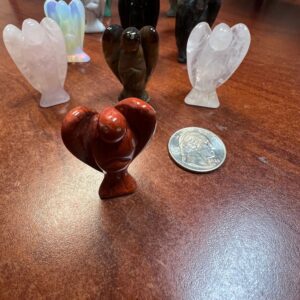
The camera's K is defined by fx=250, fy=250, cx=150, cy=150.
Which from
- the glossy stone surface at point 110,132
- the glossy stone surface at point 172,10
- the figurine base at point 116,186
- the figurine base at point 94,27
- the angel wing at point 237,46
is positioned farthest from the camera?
the glossy stone surface at point 172,10

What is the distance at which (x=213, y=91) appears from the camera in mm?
582

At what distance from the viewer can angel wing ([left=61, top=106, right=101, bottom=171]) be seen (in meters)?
0.29

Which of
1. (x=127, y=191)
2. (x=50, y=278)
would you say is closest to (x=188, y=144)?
(x=127, y=191)

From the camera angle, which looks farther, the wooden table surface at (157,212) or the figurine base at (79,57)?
the figurine base at (79,57)

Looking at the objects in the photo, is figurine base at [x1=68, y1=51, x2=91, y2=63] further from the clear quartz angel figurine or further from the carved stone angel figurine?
the carved stone angel figurine

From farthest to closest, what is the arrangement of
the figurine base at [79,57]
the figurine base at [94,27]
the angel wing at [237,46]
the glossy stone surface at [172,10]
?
the glossy stone surface at [172,10], the figurine base at [94,27], the figurine base at [79,57], the angel wing at [237,46]

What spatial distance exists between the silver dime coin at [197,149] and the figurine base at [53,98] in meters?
0.27

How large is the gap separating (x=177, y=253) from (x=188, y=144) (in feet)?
0.70

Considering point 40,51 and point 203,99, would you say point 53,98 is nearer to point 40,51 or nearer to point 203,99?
point 40,51

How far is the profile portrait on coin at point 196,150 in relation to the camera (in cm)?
46

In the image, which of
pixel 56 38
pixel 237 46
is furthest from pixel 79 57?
pixel 237 46

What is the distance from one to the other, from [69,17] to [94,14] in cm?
23

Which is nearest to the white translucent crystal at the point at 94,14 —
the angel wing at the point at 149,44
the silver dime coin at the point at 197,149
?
the angel wing at the point at 149,44

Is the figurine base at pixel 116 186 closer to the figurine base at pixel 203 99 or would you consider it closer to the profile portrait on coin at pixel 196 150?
the profile portrait on coin at pixel 196 150
